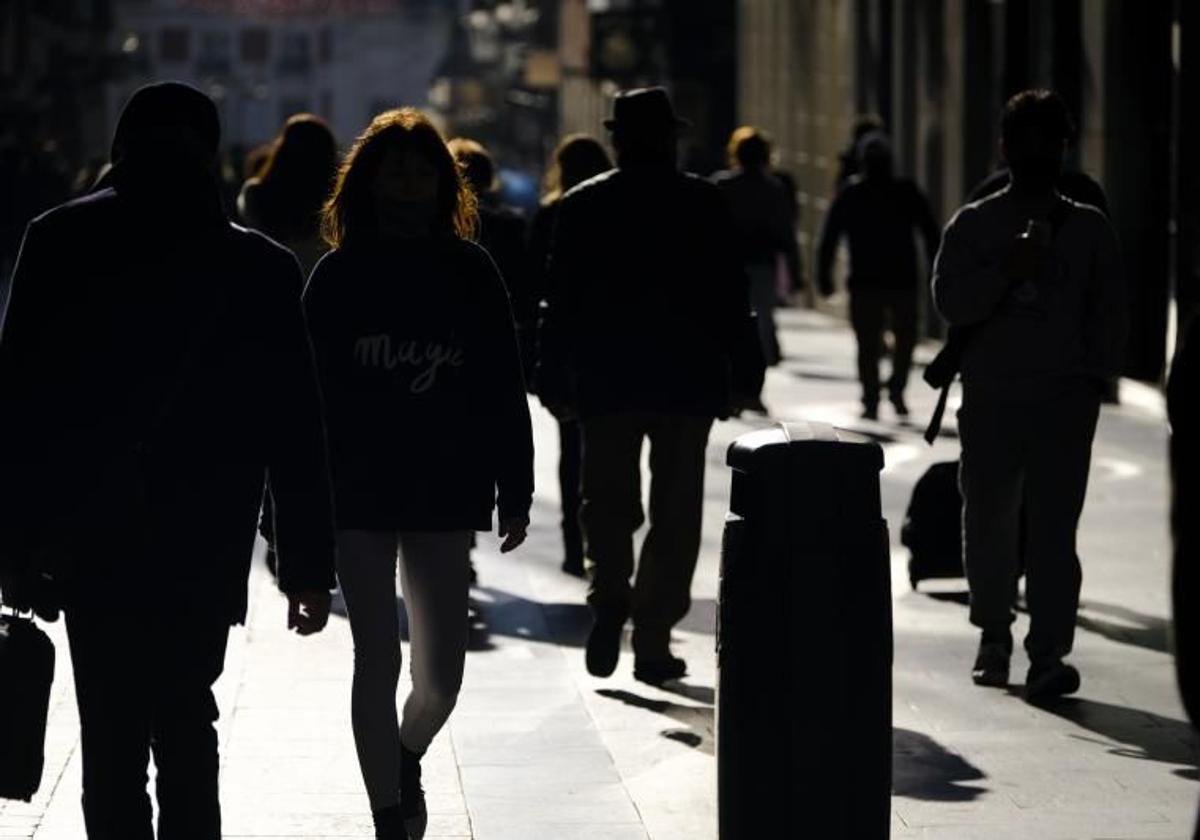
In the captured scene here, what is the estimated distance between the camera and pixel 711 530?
1344 centimetres

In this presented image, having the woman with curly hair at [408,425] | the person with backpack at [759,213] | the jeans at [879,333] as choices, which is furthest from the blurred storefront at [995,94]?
the woman with curly hair at [408,425]

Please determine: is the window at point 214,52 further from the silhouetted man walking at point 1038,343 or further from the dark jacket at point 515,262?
the silhouetted man walking at point 1038,343

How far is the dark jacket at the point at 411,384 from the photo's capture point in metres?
6.56

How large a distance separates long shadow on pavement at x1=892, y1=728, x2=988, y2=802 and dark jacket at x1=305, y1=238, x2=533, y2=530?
1574mm

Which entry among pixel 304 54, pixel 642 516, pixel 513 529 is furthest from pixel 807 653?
pixel 304 54

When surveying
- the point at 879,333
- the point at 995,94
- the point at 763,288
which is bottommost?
the point at 879,333

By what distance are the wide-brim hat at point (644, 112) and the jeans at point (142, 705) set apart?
393 cm

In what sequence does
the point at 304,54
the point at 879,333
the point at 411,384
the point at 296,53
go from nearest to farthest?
the point at 411,384 < the point at 879,333 < the point at 296,53 < the point at 304,54

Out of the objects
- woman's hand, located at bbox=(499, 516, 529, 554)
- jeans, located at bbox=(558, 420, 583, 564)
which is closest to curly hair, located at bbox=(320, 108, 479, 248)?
woman's hand, located at bbox=(499, 516, 529, 554)

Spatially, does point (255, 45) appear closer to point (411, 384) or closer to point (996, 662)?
point (996, 662)

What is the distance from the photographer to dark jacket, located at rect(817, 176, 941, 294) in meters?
18.7

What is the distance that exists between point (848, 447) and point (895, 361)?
1286 centimetres

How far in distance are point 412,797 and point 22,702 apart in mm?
1543

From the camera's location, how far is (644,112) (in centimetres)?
925
